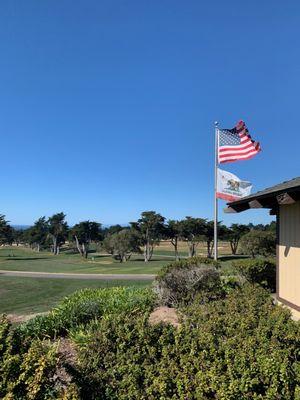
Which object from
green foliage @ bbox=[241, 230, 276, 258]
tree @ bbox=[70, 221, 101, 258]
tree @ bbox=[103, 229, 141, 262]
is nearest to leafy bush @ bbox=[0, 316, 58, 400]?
green foliage @ bbox=[241, 230, 276, 258]

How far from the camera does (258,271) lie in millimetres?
11977

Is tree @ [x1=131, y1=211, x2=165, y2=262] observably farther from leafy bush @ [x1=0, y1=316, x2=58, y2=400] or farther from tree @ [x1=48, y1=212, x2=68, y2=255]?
leafy bush @ [x1=0, y1=316, x2=58, y2=400]

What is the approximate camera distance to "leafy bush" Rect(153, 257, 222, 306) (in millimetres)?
8913

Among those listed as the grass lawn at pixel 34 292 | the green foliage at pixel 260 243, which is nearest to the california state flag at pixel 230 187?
the grass lawn at pixel 34 292

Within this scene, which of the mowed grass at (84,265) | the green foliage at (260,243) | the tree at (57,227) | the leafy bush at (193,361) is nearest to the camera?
the leafy bush at (193,361)

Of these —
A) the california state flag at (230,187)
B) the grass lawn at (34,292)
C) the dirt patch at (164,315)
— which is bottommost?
the grass lawn at (34,292)

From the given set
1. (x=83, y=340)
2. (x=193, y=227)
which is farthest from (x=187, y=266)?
(x=193, y=227)

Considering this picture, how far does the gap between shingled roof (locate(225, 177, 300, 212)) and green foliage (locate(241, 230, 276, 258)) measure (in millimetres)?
28406

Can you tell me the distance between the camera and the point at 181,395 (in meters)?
3.22

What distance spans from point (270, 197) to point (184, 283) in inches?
104

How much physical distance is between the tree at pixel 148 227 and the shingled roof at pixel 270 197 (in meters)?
46.9

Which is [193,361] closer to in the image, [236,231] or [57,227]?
[236,231]

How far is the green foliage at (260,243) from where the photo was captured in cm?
3866

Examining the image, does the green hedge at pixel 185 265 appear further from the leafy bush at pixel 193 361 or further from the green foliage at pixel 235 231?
the green foliage at pixel 235 231
